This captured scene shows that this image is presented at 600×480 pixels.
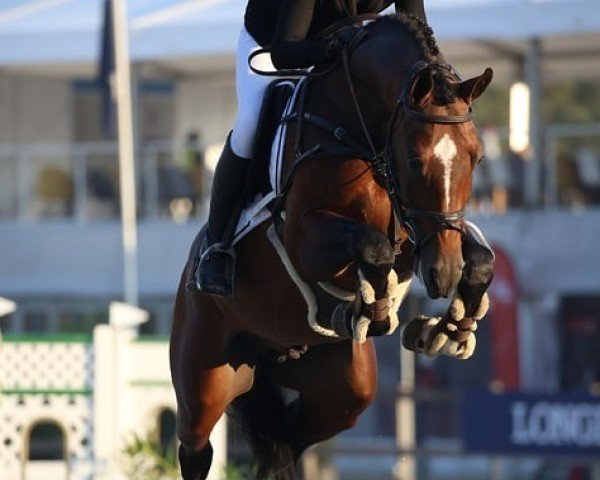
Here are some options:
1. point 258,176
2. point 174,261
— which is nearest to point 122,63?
point 174,261

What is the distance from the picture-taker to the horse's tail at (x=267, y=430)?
706cm

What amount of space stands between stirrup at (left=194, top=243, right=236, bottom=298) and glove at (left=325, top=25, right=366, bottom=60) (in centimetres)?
100

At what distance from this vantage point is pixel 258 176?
243 inches

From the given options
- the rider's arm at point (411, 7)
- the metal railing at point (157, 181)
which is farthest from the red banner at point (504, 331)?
the rider's arm at point (411, 7)

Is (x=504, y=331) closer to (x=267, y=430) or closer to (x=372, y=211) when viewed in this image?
(x=267, y=430)

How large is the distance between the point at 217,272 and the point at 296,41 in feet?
3.42

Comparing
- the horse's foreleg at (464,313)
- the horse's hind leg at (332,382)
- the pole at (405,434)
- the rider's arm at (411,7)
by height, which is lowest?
the pole at (405,434)

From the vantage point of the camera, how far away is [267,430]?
7.11 metres

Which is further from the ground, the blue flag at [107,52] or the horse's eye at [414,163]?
the blue flag at [107,52]

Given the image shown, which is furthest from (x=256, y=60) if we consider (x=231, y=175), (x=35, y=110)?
(x=35, y=110)

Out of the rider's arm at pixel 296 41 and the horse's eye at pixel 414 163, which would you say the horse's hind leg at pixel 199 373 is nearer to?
the rider's arm at pixel 296 41

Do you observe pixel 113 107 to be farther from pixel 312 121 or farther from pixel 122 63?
pixel 312 121

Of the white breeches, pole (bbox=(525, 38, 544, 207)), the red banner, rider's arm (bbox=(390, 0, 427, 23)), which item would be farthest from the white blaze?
pole (bbox=(525, 38, 544, 207))

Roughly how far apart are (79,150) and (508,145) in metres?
5.01
